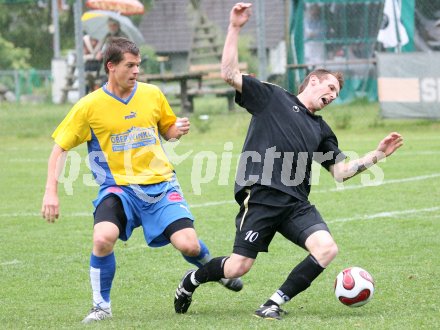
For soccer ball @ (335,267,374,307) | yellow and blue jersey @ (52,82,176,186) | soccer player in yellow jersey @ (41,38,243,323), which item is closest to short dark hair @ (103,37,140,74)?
soccer player in yellow jersey @ (41,38,243,323)

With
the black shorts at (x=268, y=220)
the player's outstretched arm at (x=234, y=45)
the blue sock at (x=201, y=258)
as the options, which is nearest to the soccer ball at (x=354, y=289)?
the black shorts at (x=268, y=220)

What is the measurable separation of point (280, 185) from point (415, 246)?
252 centimetres

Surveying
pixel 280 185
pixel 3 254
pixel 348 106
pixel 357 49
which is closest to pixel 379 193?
pixel 3 254

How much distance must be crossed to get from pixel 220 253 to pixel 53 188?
235 centimetres

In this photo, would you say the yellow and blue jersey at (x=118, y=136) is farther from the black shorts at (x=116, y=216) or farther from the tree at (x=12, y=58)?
the tree at (x=12, y=58)

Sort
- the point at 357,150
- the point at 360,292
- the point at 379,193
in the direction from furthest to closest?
the point at 357,150
the point at 379,193
the point at 360,292

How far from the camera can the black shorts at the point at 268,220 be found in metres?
5.89

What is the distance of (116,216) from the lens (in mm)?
6043

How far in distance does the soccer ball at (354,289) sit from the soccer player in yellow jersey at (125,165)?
697 mm

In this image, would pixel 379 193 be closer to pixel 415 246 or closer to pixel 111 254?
pixel 415 246

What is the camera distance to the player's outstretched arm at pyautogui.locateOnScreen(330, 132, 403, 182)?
6023 millimetres

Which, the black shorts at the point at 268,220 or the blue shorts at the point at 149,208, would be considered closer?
the black shorts at the point at 268,220

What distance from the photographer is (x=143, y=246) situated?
8539 millimetres

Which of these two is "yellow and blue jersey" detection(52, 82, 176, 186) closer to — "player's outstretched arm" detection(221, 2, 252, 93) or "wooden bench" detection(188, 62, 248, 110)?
"player's outstretched arm" detection(221, 2, 252, 93)
